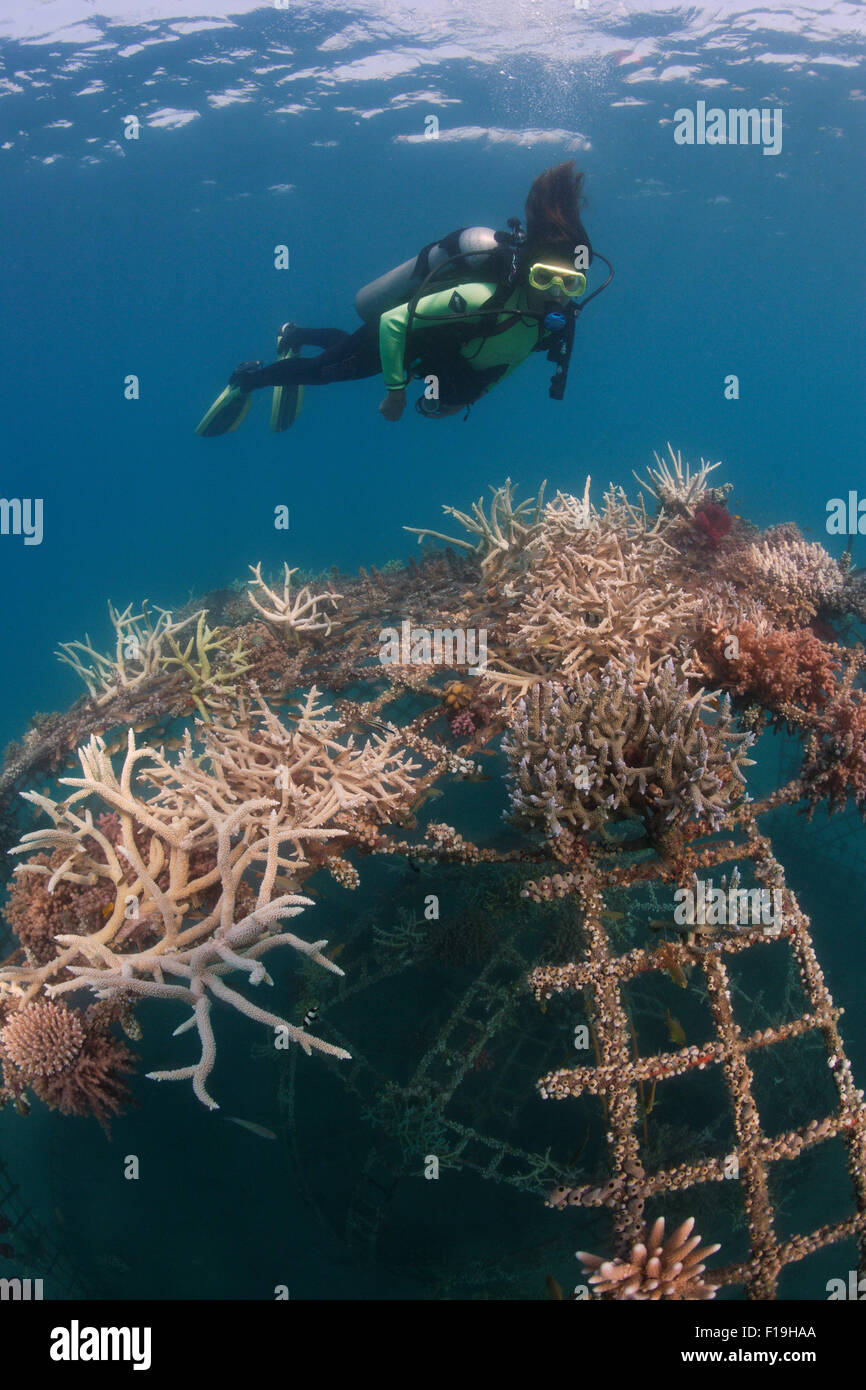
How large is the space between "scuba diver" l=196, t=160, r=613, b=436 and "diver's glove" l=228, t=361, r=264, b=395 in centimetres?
339

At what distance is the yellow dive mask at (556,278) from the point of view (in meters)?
6.29

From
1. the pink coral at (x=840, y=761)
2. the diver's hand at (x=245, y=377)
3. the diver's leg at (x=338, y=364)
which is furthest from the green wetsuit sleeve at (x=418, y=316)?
the pink coral at (x=840, y=761)

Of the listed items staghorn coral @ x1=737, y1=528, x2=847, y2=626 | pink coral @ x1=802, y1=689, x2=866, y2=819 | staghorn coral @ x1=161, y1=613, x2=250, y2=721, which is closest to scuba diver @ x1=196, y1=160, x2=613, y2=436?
staghorn coral @ x1=737, y1=528, x2=847, y2=626

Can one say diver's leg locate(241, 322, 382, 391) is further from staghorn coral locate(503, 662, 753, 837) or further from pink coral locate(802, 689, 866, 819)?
pink coral locate(802, 689, 866, 819)

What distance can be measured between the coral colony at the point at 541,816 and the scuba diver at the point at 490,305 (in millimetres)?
2251

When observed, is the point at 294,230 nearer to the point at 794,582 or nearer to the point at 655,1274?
the point at 794,582

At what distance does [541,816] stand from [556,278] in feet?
18.4

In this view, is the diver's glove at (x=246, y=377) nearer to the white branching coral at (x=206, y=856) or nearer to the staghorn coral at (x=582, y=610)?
the staghorn coral at (x=582, y=610)

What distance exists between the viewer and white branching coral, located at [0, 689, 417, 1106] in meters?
3.05

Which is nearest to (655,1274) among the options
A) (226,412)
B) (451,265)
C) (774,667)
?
(774,667)

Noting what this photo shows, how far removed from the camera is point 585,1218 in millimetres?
5820
